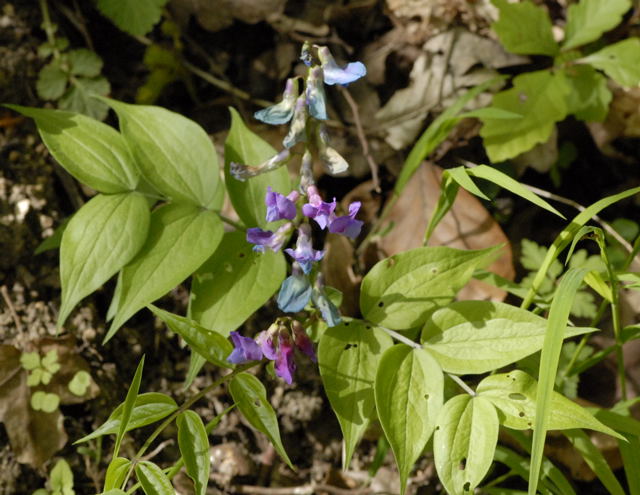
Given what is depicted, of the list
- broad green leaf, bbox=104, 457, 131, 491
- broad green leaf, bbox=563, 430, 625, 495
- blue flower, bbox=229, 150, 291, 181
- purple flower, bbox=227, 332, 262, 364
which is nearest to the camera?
broad green leaf, bbox=104, 457, 131, 491

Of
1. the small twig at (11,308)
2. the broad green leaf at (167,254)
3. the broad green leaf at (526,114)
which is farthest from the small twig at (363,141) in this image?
the small twig at (11,308)

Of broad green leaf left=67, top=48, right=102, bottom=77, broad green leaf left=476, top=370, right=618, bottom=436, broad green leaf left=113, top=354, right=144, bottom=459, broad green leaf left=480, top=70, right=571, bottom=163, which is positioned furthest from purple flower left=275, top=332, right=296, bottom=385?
broad green leaf left=67, top=48, right=102, bottom=77

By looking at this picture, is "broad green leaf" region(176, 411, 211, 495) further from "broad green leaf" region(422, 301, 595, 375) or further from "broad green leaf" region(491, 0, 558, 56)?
"broad green leaf" region(491, 0, 558, 56)

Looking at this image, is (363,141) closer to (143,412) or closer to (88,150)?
(88,150)

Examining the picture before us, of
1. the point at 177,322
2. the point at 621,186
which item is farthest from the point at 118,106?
the point at 621,186

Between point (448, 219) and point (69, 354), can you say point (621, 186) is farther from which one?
point (69, 354)
